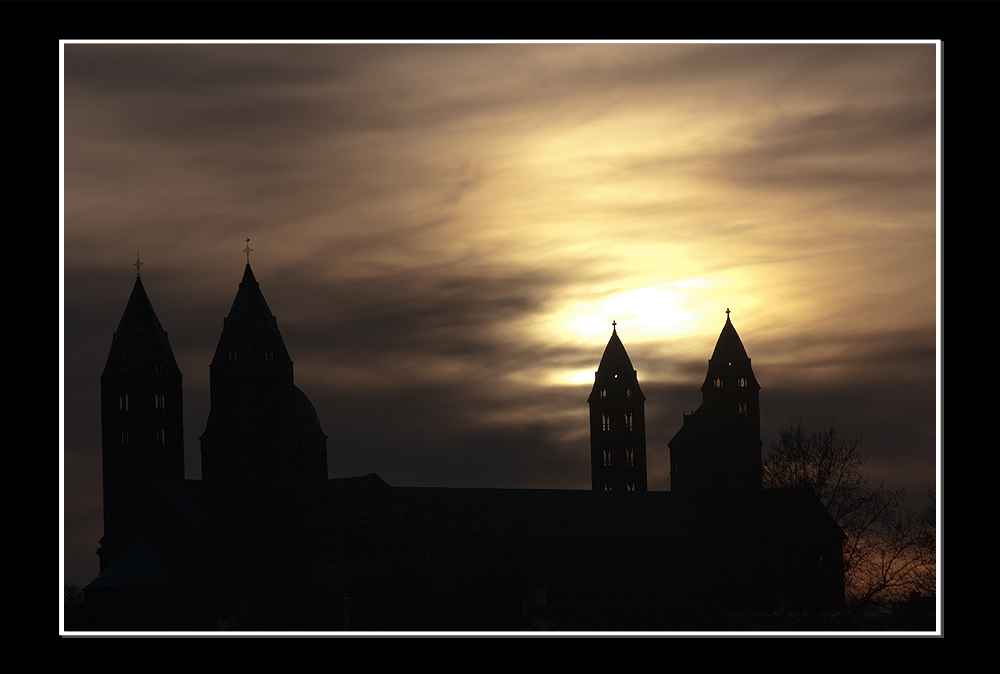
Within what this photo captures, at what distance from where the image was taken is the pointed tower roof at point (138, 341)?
77.6 metres

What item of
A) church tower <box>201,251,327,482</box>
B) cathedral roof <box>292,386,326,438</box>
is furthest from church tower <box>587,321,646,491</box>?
church tower <box>201,251,327,482</box>

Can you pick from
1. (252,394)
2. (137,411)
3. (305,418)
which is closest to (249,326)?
(252,394)

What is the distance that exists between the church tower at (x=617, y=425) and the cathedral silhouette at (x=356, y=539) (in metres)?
14.2

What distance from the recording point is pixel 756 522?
72.8 m

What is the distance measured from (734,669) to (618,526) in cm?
6086

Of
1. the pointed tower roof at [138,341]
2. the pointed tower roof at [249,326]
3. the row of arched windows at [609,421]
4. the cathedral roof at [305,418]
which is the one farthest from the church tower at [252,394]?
the row of arched windows at [609,421]

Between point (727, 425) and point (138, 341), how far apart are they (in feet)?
135

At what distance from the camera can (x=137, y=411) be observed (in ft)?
255

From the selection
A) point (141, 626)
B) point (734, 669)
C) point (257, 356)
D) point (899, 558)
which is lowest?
point (141, 626)

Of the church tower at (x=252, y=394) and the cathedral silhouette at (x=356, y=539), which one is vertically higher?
the church tower at (x=252, y=394)

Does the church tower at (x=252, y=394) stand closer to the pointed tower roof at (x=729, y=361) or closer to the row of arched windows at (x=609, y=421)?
the row of arched windows at (x=609, y=421)

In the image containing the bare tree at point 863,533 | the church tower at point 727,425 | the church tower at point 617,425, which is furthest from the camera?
the church tower at point 617,425
